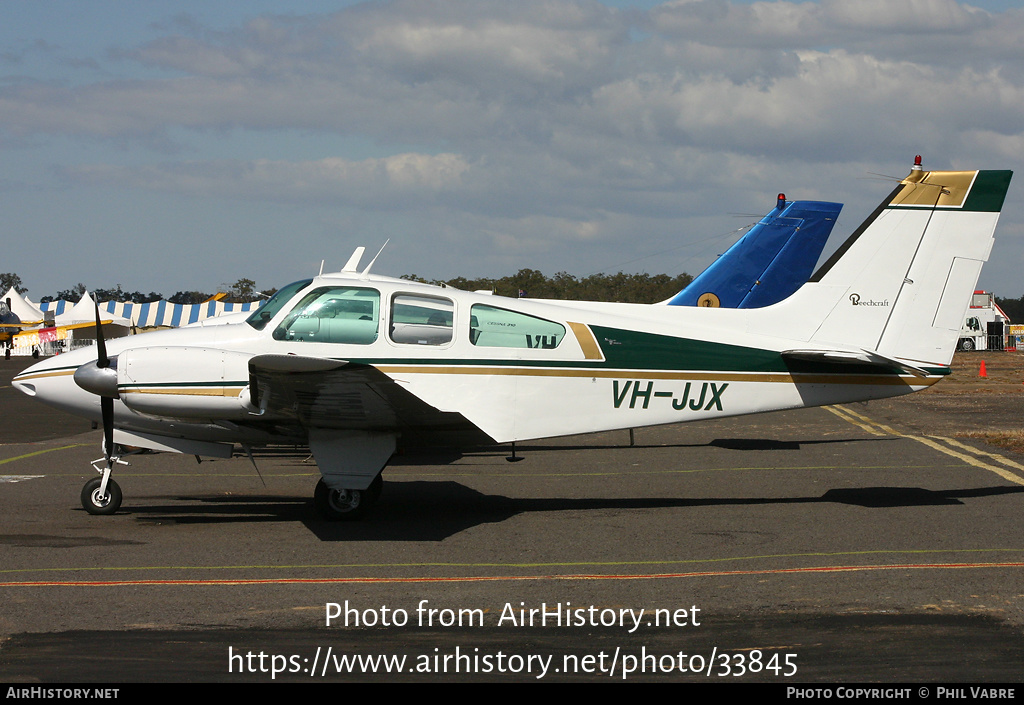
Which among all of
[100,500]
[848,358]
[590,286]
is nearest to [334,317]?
[100,500]

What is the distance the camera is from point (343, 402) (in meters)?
7.79

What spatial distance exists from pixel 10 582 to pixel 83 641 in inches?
67.8

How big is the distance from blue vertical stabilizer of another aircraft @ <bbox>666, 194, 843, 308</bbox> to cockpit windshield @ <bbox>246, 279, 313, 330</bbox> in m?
8.06

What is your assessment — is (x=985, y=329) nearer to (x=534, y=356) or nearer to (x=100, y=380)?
(x=534, y=356)

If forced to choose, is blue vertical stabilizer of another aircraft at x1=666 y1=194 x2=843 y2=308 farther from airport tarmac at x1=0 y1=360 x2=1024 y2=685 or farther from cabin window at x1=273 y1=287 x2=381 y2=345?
cabin window at x1=273 y1=287 x2=381 y2=345

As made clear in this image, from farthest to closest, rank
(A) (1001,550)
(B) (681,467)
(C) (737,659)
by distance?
(B) (681,467) → (A) (1001,550) → (C) (737,659)

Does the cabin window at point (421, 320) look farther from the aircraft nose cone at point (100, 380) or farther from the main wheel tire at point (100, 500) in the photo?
the main wheel tire at point (100, 500)

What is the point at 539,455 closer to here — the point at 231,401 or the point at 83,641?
the point at 231,401

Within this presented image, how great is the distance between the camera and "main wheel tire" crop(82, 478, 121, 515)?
873 cm

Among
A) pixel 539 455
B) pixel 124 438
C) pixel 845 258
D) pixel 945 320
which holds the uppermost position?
pixel 845 258

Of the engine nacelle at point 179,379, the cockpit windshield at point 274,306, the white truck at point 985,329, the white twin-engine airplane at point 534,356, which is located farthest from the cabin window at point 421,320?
the white truck at point 985,329

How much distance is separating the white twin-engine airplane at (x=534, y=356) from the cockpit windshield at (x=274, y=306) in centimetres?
2

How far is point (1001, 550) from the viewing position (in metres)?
7.08

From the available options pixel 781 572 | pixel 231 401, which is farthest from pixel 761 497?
pixel 231 401
